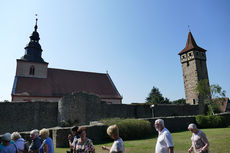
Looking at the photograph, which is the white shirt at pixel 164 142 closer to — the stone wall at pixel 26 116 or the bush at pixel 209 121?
the bush at pixel 209 121

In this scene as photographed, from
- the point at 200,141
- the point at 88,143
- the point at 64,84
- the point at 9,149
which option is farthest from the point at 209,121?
the point at 64,84

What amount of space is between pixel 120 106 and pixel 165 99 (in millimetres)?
39580

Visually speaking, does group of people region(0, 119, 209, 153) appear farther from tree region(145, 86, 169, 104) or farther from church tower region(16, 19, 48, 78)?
tree region(145, 86, 169, 104)

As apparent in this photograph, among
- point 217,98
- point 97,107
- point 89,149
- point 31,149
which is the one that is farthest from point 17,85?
point 217,98

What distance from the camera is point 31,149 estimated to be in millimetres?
4438

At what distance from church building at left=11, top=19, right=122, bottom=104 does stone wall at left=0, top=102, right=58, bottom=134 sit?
5285 millimetres

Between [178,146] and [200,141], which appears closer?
[200,141]

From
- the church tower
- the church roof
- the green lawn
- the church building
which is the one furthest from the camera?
the church roof

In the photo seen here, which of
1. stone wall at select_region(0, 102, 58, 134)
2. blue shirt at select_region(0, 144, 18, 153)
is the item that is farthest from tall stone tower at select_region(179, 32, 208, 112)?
blue shirt at select_region(0, 144, 18, 153)

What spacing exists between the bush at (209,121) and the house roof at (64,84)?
53.8 ft

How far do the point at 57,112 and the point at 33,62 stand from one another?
550 inches

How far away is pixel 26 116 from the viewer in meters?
20.8

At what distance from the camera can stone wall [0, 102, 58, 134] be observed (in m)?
20.0

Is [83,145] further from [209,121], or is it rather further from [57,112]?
[57,112]
